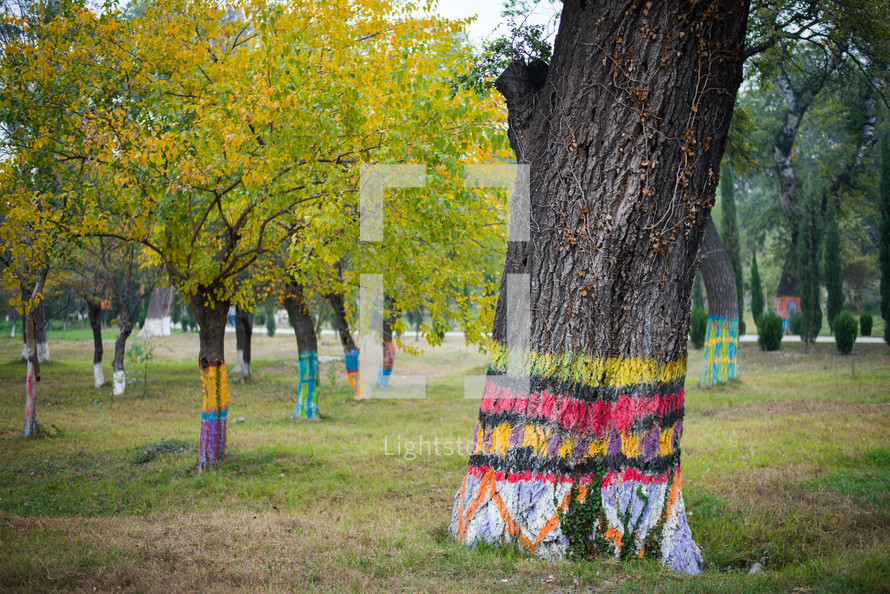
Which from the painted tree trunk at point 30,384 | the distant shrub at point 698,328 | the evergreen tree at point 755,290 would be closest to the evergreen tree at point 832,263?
the evergreen tree at point 755,290

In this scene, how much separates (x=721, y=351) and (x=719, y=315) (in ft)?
2.98

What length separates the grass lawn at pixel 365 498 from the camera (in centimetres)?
391

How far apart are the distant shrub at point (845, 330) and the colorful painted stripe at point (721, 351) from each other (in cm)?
734

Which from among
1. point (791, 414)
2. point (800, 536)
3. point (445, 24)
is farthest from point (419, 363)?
point (800, 536)

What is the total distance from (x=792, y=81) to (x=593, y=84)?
77.8ft

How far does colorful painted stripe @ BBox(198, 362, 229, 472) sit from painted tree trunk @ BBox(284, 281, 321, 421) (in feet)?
15.0

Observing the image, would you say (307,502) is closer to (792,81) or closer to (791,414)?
(791,414)

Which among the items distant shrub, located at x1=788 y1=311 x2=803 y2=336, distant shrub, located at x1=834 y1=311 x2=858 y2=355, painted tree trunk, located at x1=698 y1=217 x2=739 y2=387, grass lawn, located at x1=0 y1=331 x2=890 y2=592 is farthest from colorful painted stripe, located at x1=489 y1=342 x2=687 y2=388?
distant shrub, located at x1=788 y1=311 x2=803 y2=336

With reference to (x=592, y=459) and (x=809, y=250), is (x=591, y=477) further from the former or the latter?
(x=809, y=250)

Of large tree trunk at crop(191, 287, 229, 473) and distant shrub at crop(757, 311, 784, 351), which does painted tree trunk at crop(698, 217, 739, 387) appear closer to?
distant shrub at crop(757, 311, 784, 351)

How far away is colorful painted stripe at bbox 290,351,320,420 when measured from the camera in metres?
13.1

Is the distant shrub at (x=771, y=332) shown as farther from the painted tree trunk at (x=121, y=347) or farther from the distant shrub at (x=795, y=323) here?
the painted tree trunk at (x=121, y=347)

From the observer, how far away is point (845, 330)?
64.5 feet

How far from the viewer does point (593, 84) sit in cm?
437
